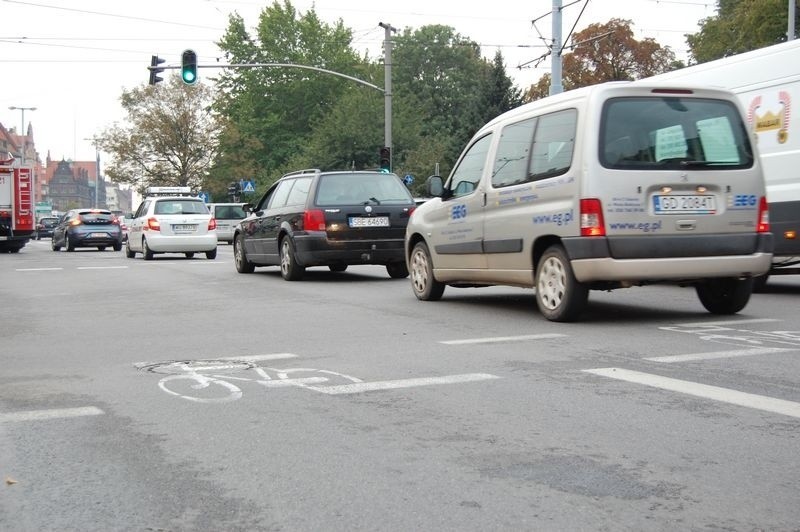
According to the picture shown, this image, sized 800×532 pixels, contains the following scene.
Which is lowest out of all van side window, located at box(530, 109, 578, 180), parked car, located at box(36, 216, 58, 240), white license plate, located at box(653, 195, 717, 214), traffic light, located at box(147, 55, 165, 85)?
parked car, located at box(36, 216, 58, 240)

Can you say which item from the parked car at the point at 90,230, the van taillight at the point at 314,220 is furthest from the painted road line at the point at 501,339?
the parked car at the point at 90,230

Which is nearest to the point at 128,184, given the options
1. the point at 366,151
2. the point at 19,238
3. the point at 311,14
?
the point at 311,14

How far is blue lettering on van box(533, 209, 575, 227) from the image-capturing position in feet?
31.3

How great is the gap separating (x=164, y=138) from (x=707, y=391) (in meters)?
70.5

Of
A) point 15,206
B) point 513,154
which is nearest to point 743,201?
point 513,154

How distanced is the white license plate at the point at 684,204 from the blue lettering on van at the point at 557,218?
726 millimetres

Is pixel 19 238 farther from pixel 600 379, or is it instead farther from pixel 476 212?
pixel 600 379

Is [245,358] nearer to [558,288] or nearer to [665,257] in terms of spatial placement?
[558,288]

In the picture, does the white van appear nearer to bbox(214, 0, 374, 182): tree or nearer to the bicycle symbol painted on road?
the bicycle symbol painted on road

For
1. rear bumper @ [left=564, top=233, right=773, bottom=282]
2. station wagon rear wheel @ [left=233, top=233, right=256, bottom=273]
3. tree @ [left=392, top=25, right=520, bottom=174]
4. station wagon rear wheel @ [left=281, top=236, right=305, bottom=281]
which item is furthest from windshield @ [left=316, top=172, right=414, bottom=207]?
tree @ [left=392, top=25, right=520, bottom=174]

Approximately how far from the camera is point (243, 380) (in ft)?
22.4

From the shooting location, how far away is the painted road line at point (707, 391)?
556 cm

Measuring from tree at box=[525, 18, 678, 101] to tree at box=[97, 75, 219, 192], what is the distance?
2520cm

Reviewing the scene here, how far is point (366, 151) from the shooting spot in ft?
190
